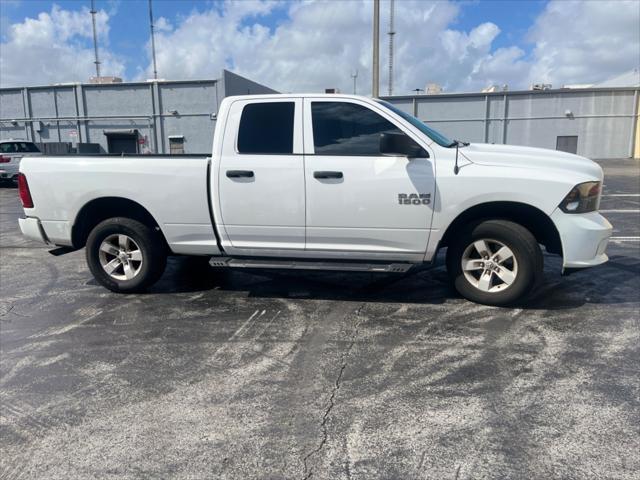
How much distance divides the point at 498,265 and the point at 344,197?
1634 mm

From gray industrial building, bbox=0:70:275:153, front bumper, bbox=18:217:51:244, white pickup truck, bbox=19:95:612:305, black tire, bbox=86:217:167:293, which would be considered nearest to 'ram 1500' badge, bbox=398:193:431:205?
white pickup truck, bbox=19:95:612:305

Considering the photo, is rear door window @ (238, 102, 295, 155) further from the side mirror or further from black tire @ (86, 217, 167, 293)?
black tire @ (86, 217, 167, 293)

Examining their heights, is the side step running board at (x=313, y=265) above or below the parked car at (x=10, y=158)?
below

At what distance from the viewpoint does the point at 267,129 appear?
17.0ft

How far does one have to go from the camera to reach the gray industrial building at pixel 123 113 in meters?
27.9

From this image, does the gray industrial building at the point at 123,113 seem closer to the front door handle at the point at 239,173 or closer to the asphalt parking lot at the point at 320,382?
the front door handle at the point at 239,173

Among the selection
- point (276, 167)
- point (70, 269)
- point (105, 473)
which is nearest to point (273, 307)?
point (276, 167)

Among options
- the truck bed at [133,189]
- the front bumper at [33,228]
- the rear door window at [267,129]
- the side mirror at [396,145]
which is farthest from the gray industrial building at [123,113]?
the side mirror at [396,145]

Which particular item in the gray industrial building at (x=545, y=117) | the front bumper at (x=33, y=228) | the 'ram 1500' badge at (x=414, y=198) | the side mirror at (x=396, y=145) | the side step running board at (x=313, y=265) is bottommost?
the side step running board at (x=313, y=265)

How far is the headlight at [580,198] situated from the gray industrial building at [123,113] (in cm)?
2452

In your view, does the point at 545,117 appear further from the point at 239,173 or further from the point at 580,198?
the point at 239,173

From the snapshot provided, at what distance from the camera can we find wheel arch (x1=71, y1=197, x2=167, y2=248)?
5.61m

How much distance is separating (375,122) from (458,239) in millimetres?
1409

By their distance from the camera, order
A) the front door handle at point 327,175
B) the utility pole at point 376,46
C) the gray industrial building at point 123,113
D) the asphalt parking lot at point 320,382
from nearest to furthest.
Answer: the asphalt parking lot at point 320,382, the front door handle at point 327,175, the utility pole at point 376,46, the gray industrial building at point 123,113
